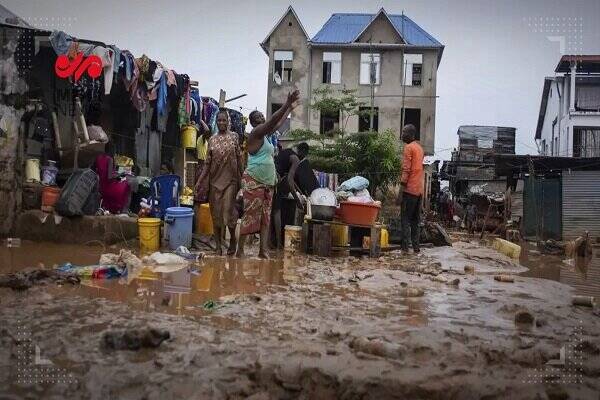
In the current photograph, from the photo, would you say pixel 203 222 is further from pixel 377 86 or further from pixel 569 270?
pixel 377 86

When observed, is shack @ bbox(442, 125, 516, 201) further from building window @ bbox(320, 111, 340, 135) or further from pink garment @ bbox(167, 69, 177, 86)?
pink garment @ bbox(167, 69, 177, 86)

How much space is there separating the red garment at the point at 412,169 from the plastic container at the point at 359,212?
37.8 inches

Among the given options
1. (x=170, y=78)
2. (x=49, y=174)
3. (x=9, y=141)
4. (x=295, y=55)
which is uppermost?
(x=295, y=55)

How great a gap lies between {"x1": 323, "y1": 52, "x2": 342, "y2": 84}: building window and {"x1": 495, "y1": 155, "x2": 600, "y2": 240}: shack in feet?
52.3

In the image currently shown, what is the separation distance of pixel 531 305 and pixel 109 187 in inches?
277

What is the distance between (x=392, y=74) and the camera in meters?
28.2

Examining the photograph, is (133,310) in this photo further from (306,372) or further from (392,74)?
(392,74)

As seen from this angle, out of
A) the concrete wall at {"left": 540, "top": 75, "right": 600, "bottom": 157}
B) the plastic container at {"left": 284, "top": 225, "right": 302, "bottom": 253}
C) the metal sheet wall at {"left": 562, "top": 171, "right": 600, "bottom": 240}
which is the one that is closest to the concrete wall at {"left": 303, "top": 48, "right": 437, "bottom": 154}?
the concrete wall at {"left": 540, "top": 75, "right": 600, "bottom": 157}

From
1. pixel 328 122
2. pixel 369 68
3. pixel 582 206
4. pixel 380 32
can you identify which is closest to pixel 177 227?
pixel 582 206

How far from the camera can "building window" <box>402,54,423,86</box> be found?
1108 inches

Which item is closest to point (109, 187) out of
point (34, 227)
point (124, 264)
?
point (34, 227)

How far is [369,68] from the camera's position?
2841 cm

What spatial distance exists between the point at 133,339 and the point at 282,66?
28.3 metres

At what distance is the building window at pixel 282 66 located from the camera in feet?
95.3
